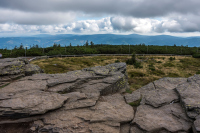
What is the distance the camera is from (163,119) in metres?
7.60

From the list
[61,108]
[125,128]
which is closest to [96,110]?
[125,128]

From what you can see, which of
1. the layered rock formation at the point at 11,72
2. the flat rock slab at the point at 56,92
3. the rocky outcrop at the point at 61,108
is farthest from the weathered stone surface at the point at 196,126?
the layered rock formation at the point at 11,72

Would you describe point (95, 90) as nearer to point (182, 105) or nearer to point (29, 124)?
point (29, 124)

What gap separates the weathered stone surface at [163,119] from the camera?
22.9 feet

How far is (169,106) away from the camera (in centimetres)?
878

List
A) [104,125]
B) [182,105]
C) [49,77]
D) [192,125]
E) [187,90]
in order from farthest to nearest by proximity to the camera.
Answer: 1. [49,77]
2. [187,90]
3. [182,105]
4. [104,125]
5. [192,125]

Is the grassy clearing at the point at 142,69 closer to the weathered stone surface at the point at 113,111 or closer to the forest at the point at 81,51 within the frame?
the weathered stone surface at the point at 113,111

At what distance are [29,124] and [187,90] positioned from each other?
1036cm

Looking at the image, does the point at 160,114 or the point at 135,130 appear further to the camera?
the point at 160,114

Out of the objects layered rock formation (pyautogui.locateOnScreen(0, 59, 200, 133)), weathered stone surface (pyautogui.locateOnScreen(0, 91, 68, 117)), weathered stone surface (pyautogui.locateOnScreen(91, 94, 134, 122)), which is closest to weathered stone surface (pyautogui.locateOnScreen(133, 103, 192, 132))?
layered rock formation (pyautogui.locateOnScreen(0, 59, 200, 133))

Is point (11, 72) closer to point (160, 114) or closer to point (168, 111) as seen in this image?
point (160, 114)

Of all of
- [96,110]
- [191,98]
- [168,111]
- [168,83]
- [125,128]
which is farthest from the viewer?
[168,83]

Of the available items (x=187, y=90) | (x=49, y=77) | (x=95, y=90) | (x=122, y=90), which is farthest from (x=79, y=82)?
(x=187, y=90)

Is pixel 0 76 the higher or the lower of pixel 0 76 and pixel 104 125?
the higher
